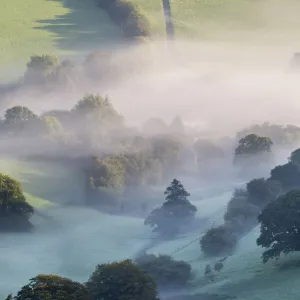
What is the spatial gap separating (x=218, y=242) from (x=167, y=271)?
541 inches

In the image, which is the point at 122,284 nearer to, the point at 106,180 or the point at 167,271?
the point at 167,271

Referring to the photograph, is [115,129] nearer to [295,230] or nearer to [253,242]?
[253,242]

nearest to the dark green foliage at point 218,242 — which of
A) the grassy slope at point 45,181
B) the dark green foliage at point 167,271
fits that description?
the dark green foliage at point 167,271

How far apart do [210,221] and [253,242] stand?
15.3 meters

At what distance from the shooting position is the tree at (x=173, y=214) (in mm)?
101375

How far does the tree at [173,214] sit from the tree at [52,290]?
40.5 meters

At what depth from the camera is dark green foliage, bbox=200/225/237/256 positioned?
89.4 m

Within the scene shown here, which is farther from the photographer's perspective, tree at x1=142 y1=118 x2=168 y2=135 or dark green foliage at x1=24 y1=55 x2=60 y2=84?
dark green foliage at x1=24 y1=55 x2=60 y2=84

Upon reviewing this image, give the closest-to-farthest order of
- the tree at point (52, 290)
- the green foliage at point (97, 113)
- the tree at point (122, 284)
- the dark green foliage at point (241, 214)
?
the tree at point (52, 290) → the tree at point (122, 284) → the dark green foliage at point (241, 214) → the green foliage at point (97, 113)

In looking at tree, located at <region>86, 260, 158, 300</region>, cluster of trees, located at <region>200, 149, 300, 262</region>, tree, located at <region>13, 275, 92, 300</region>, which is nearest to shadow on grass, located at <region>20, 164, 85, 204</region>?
cluster of trees, located at <region>200, 149, 300, 262</region>

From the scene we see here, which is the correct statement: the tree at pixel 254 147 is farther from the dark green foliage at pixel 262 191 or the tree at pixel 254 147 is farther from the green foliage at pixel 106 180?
the dark green foliage at pixel 262 191

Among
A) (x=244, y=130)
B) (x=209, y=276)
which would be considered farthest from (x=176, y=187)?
(x=244, y=130)

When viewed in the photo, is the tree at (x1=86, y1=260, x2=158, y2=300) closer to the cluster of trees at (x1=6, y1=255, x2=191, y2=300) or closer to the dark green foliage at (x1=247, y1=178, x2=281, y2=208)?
the cluster of trees at (x1=6, y1=255, x2=191, y2=300)

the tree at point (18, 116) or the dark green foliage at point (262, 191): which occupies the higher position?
the tree at point (18, 116)
